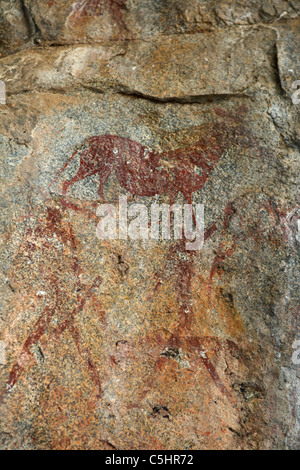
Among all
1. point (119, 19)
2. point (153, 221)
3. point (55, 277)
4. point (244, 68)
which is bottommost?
point (55, 277)

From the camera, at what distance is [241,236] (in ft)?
9.45

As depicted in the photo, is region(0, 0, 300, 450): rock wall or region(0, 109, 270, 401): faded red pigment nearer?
region(0, 0, 300, 450): rock wall

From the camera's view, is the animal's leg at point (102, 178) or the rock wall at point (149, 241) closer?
the rock wall at point (149, 241)

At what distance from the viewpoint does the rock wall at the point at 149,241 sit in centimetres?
260

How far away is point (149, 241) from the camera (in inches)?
115

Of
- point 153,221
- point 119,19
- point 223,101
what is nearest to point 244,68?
point 223,101

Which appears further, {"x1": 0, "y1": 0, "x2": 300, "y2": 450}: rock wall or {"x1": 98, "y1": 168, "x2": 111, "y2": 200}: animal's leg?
{"x1": 98, "y1": 168, "x2": 111, "y2": 200}: animal's leg

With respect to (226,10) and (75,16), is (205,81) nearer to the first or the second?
(226,10)

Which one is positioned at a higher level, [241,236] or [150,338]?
[241,236]

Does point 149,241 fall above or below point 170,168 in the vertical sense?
below

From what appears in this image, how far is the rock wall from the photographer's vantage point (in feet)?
8.54

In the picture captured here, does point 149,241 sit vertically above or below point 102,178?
below

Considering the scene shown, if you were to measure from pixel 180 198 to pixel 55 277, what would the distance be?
0.93m
